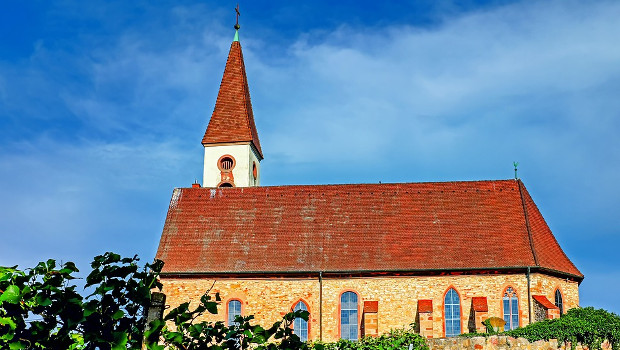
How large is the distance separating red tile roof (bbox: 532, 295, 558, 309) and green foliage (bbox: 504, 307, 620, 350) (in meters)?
Answer: 2.58

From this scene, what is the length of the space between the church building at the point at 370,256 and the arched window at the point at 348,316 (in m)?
0.05

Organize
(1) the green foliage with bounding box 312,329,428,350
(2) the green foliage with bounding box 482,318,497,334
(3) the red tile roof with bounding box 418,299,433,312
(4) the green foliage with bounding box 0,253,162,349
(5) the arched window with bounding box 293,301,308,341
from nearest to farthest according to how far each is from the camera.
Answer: (4) the green foliage with bounding box 0,253,162,349
(1) the green foliage with bounding box 312,329,428,350
(2) the green foliage with bounding box 482,318,497,334
(3) the red tile roof with bounding box 418,299,433,312
(5) the arched window with bounding box 293,301,308,341

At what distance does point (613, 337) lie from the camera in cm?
2883

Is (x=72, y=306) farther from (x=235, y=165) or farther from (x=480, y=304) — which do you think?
(x=235, y=165)

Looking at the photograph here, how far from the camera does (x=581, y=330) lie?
28375mm

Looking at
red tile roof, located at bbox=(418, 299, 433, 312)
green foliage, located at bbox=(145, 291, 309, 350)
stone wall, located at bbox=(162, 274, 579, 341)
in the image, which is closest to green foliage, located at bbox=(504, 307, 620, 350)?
stone wall, located at bbox=(162, 274, 579, 341)

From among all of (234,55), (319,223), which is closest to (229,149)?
(234,55)

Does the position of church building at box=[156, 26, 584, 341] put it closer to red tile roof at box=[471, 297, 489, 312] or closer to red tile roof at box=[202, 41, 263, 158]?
red tile roof at box=[471, 297, 489, 312]

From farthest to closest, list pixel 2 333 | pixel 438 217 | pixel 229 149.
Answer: pixel 229 149 → pixel 438 217 → pixel 2 333

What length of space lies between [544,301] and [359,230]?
9139 millimetres

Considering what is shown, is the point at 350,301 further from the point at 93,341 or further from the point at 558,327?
the point at 93,341

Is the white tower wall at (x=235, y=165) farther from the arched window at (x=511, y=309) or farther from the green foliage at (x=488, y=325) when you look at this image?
the green foliage at (x=488, y=325)

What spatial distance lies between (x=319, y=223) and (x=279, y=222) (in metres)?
2.03

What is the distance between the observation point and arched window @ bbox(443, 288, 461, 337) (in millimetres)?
32844
